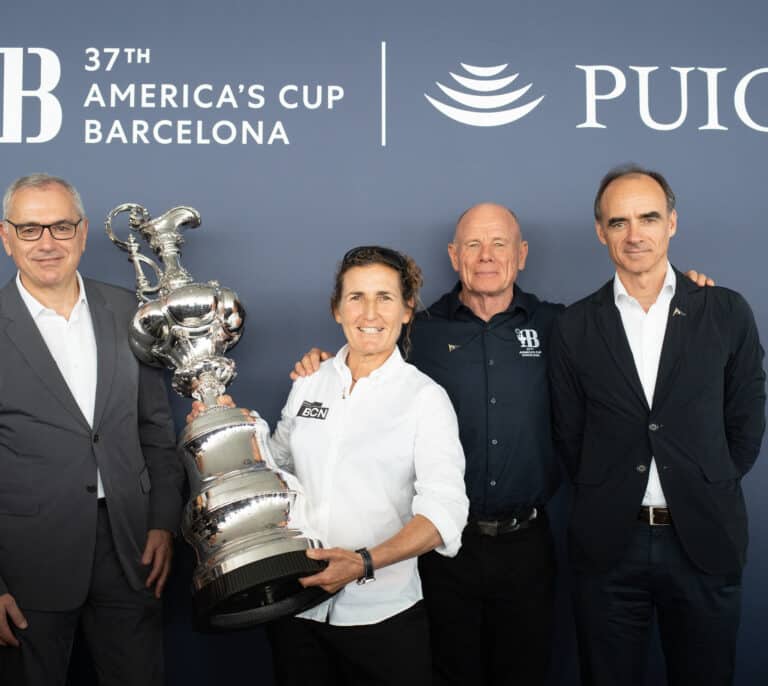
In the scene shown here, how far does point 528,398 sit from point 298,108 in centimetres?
124

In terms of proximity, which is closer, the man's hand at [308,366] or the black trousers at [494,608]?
the man's hand at [308,366]

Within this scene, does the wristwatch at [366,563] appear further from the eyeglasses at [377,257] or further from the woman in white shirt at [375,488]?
the eyeglasses at [377,257]

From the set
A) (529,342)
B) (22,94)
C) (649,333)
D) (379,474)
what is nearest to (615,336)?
(649,333)

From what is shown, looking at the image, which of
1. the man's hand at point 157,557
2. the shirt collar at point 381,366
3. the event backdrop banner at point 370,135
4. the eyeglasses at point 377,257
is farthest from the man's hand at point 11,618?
the eyeglasses at point 377,257

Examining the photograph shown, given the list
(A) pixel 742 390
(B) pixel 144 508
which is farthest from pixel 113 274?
(A) pixel 742 390

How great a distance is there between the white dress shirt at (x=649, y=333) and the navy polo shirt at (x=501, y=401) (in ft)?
0.81

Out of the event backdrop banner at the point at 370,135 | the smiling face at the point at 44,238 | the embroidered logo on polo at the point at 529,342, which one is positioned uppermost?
the event backdrop banner at the point at 370,135

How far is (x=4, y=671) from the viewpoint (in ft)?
6.64

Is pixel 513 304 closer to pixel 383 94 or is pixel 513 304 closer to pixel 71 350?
pixel 383 94

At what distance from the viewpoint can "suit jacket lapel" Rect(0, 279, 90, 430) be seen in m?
2.02

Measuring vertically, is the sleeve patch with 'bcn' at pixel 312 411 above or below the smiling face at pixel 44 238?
below

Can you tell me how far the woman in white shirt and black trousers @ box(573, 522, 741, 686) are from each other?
1.87ft

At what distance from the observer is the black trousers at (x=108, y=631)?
2039mm

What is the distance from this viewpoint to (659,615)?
7.07 feet
